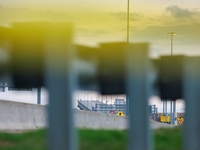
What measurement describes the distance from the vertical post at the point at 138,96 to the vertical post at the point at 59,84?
0.48 m

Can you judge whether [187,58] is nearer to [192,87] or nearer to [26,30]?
[192,87]

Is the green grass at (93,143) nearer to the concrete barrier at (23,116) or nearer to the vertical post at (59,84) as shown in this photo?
the vertical post at (59,84)

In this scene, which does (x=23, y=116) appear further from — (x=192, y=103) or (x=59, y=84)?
(x=59, y=84)

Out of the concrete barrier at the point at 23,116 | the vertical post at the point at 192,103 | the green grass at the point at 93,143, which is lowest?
the concrete barrier at the point at 23,116

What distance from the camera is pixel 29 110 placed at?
18.0 meters

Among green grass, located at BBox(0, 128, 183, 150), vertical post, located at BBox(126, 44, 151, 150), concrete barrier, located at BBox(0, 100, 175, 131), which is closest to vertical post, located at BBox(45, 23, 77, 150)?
vertical post, located at BBox(126, 44, 151, 150)

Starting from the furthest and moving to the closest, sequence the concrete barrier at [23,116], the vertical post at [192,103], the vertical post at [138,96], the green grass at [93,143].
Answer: the concrete barrier at [23,116], the green grass at [93,143], the vertical post at [192,103], the vertical post at [138,96]

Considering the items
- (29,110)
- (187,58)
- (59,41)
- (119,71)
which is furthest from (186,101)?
(29,110)

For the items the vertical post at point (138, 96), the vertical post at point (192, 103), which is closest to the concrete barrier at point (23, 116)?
the vertical post at point (192, 103)

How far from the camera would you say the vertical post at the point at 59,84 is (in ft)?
6.18

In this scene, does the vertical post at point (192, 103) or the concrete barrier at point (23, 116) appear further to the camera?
the concrete barrier at point (23, 116)

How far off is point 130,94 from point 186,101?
3.39 ft

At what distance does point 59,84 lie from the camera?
1884 millimetres

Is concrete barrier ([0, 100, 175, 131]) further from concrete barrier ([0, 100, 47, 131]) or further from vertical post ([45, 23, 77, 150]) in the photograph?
vertical post ([45, 23, 77, 150])
